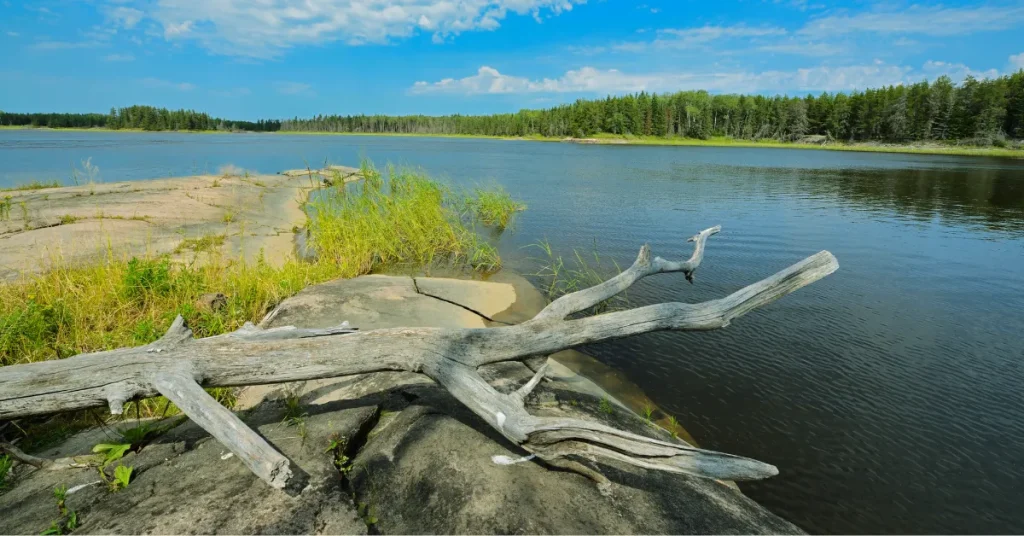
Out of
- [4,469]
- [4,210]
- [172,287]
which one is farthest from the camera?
[4,210]

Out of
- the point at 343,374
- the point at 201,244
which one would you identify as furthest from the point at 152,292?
the point at 343,374

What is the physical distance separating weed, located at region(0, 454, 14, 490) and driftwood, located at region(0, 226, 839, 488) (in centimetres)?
33

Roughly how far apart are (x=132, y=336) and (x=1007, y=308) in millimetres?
11137

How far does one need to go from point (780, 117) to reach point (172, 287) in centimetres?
10168

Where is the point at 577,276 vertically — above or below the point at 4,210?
below

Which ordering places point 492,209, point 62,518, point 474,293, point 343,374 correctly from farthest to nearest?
point 492,209 < point 474,293 < point 343,374 < point 62,518

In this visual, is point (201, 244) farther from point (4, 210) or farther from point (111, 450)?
point (111, 450)

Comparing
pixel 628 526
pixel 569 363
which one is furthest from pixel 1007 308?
pixel 628 526

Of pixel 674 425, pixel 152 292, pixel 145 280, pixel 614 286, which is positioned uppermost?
pixel 614 286

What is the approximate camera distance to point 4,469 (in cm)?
267

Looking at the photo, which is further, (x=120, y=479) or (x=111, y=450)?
(x=111, y=450)

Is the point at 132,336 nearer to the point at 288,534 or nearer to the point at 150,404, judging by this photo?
the point at 150,404

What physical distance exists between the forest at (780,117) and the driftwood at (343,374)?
8229 centimetres

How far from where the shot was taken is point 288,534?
222 centimetres
